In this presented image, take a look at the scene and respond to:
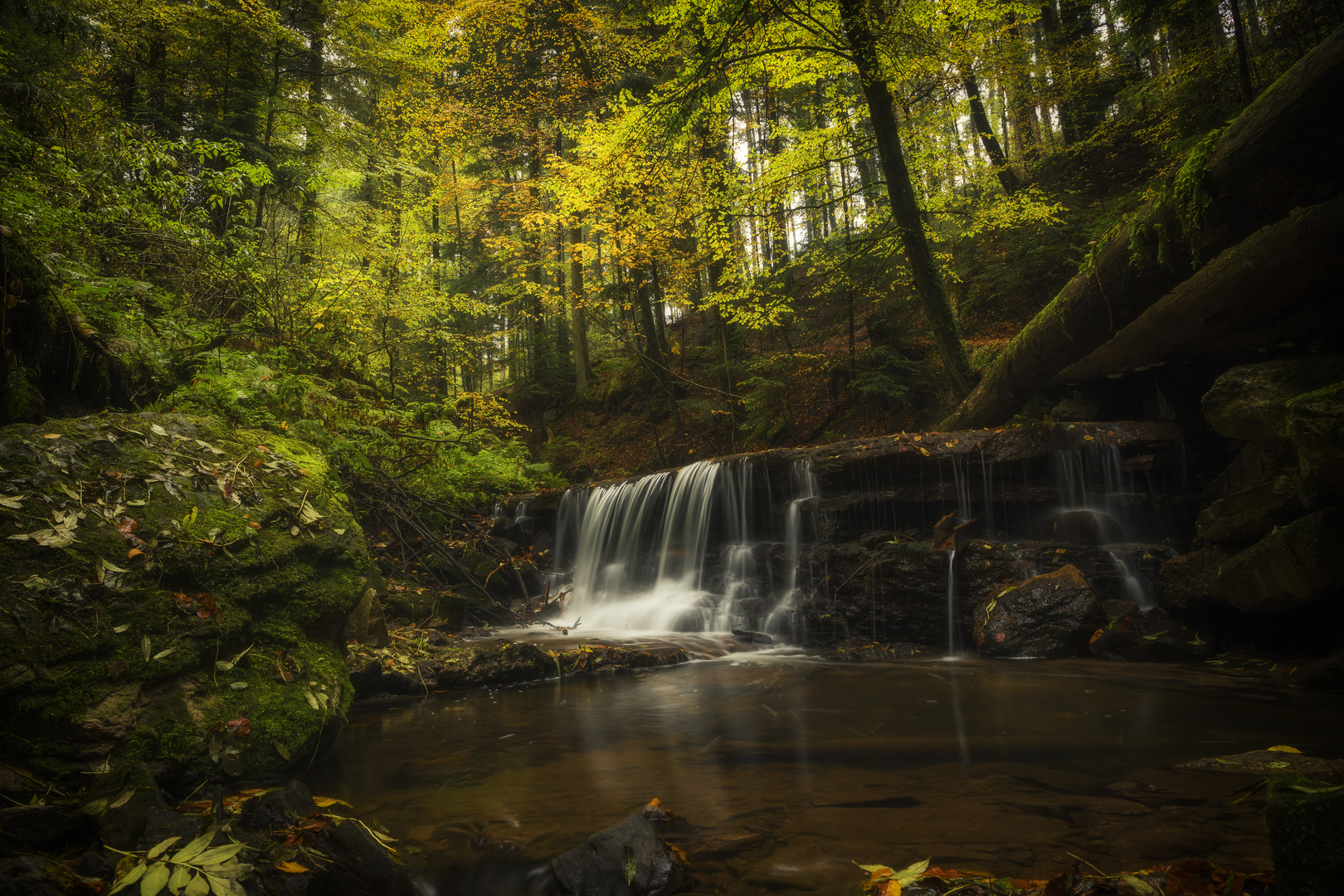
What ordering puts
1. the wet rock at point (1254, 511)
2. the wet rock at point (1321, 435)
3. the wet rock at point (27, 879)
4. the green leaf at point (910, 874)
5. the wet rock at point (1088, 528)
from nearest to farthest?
the wet rock at point (27, 879), the green leaf at point (910, 874), the wet rock at point (1321, 435), the wet rock at point (1254, 511), the wet rock at point (1088, 528)

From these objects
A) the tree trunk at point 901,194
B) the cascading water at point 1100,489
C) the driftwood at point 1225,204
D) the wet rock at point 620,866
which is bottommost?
the wet rock at point 620,866

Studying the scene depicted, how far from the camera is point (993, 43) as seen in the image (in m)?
11.8

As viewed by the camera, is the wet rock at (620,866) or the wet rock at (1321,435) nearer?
the wet rock at (620,866)

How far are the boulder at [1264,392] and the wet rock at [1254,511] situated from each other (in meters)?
0.48

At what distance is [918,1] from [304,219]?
10.7 m

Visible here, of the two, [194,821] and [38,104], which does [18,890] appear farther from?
[38,104]

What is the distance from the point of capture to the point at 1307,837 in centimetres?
145

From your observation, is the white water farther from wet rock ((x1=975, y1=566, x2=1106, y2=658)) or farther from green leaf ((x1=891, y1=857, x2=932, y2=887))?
green leaf ((x1=891, y1=857, x2=932, y2=887))

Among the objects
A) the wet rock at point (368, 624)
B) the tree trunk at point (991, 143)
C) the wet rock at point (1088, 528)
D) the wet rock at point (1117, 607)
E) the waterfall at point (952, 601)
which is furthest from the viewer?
the tree trunk at point (991, 143)

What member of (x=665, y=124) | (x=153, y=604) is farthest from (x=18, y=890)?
(x=665, y=124)

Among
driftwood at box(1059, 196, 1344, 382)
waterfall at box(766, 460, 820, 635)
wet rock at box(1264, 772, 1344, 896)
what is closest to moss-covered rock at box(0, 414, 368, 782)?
wet rock at box(1264, 772, 1344, 896)

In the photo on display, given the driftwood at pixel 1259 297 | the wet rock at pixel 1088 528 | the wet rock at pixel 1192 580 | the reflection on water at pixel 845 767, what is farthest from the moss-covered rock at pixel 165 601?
the driftwood at pixel 1259 297

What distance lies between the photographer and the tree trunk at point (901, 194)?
8.41 m

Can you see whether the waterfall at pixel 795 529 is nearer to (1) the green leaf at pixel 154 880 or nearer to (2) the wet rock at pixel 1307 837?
(2) the wet rock at pixel 1307 837
